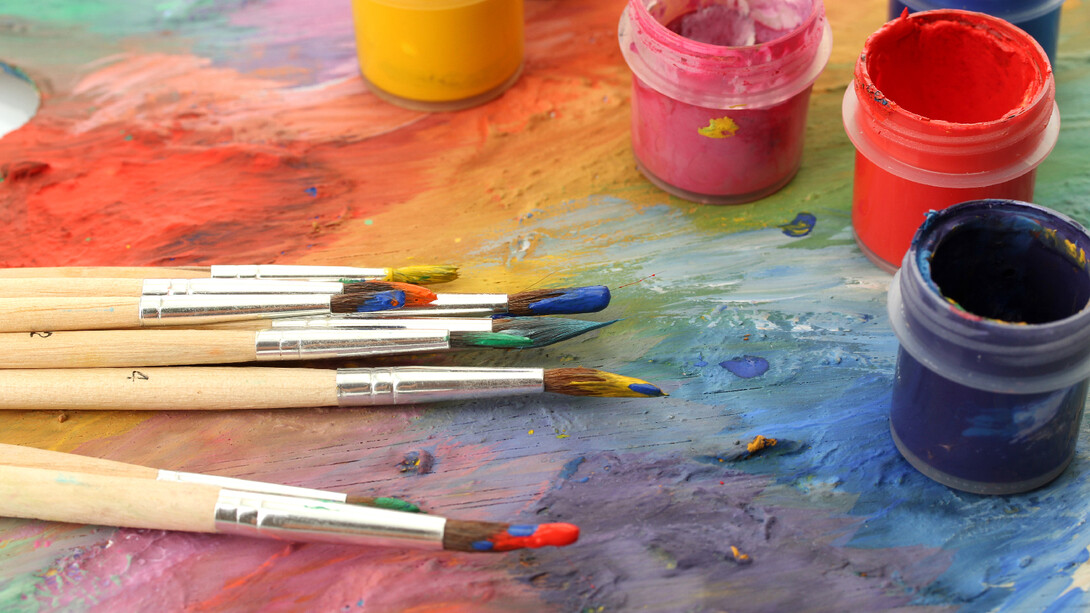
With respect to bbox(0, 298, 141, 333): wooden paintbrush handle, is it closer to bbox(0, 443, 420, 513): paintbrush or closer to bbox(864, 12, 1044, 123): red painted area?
bbox(0, 443, 420, 513): paintbrush

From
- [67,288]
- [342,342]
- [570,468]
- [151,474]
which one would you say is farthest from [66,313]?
[570,468]

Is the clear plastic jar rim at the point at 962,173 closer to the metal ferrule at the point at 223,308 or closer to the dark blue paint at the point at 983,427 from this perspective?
the dark blue paint at the point at 983,427

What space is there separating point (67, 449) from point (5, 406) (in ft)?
0.37

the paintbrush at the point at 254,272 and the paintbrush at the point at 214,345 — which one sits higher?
the paintbrush at the point at 254,272

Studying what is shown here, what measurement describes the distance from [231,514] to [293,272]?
469 mm

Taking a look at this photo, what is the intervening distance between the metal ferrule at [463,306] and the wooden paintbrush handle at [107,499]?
421mm

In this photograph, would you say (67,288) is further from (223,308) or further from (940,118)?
(940,118)

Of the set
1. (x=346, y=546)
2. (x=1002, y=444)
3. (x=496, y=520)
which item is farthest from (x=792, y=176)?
(x=346, y=546)

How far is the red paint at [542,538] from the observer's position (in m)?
1.36

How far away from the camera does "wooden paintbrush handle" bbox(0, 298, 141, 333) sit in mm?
1646

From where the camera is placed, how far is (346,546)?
4.85 feet

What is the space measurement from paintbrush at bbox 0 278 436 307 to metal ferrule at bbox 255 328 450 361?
7 cm

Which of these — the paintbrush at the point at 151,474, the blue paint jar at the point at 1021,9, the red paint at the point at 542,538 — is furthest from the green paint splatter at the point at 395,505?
the blue paint jar at the point at 1021,9

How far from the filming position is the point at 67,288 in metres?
1.69
